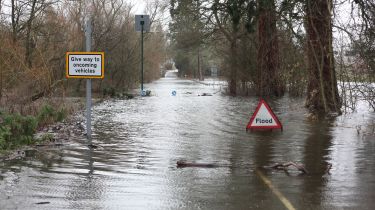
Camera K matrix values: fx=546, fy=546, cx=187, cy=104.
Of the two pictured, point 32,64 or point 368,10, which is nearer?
point 368,10

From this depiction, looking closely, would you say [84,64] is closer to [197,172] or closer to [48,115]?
[48,115]

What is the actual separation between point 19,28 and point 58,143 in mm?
12804

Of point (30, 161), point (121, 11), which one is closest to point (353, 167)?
point (30, 161)

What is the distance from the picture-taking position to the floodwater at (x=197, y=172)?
6.67 metres

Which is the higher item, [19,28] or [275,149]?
[19,28]

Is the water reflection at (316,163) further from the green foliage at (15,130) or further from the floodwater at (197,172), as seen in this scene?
the green foliage at (15,130)

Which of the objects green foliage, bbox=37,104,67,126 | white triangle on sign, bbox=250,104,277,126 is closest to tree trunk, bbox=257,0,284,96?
white triangle on sign, bbox=250,104,277,126

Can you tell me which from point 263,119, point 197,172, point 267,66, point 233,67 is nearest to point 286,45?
point 263,119

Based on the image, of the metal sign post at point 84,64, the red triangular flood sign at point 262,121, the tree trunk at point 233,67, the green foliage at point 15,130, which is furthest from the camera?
the tree trunk at point 233,67

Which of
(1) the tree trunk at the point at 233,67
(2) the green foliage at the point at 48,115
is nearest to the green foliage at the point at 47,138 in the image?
(2) the green foliage at the point at 48,115

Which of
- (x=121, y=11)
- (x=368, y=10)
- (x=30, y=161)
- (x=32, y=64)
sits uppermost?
(x=121, y=11)

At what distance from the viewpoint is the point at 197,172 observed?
8.62m

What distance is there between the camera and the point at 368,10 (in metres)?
11.6

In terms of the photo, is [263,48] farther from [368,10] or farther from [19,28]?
[368,10]
